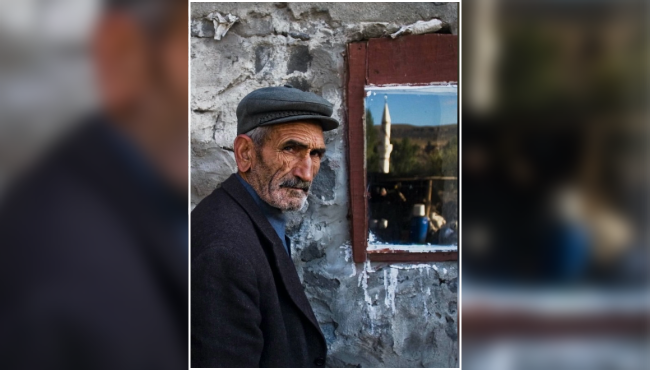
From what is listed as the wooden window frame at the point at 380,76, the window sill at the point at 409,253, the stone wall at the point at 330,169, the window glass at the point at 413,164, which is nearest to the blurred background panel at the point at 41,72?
the stone wall at the point at 330,169

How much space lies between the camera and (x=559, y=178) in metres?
2.64

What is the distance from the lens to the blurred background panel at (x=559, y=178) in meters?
2.62

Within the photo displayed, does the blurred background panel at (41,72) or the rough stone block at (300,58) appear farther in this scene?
the rough stone block at (300,58)

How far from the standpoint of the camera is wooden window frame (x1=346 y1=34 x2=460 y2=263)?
2.80 m

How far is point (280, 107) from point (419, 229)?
0.83 metres

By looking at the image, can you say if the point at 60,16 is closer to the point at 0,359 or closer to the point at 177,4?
the point at 177,4

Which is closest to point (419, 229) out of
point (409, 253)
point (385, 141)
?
point (409, 253)

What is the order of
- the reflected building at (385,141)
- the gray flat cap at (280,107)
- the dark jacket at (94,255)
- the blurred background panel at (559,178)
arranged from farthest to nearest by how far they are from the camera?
the reflected building at (385,141) → the gray flat cap at (280,107) → the blurred background panel at (559,178) → the dark jacket at (94,255)

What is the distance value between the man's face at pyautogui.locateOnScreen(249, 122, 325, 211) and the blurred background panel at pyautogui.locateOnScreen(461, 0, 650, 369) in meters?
0.69

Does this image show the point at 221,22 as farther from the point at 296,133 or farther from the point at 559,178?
the point at 559,178

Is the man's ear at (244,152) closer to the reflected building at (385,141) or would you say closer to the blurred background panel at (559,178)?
the reflected building at (385,141)

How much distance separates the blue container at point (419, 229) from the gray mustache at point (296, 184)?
506 mm

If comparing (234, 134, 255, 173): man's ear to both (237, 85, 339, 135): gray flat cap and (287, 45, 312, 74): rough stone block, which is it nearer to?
(237, 85, 339, 135): gray flat cap

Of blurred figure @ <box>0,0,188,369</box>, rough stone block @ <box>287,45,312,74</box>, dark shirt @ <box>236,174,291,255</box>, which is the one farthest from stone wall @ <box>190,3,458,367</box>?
blurred figure @ <box>0,0,188,369</box>
